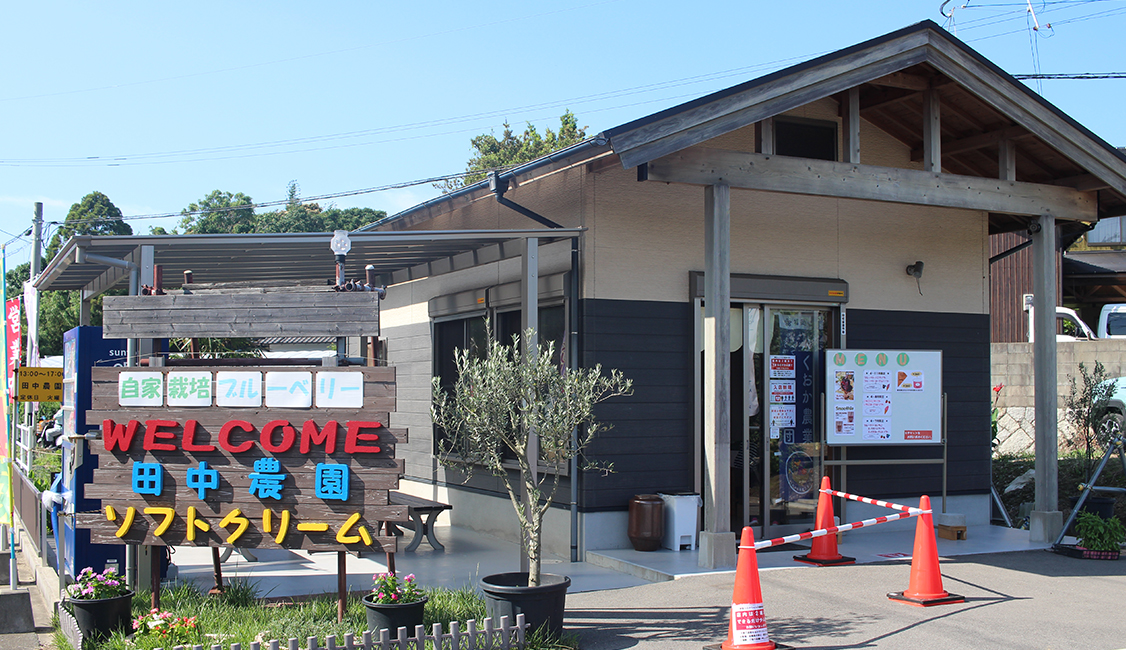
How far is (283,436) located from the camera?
20.3 ft

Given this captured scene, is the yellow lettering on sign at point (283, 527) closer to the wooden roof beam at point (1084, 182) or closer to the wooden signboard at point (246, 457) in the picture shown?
the wooden signboard at point (246, 457)

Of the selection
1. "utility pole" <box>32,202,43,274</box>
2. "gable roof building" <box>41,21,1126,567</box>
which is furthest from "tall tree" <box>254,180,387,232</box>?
"gable roof building" <box>41,21,1126,567</box>

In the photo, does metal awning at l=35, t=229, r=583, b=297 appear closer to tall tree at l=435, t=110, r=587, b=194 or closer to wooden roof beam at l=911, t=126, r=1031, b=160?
wooden roof beam at l=911, t=126, r=1031, b=160

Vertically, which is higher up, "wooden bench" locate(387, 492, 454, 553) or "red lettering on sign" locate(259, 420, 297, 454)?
"red lettering on sign" locate(259, 420, 297, 454)

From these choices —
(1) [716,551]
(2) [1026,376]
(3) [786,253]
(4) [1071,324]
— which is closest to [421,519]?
(1) [716,551]

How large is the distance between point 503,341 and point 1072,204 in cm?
613

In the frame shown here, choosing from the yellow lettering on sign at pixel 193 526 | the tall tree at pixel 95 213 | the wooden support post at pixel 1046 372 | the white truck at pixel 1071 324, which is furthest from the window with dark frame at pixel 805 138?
the tall tree at pixel 95 213

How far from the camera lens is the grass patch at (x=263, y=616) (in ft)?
18.9

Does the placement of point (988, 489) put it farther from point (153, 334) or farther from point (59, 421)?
point (59, 421)

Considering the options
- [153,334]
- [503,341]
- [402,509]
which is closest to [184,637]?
[402,509]

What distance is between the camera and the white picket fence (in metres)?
5.23

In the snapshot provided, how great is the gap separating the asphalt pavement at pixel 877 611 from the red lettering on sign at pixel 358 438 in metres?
1.75

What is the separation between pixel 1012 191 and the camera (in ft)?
32.2

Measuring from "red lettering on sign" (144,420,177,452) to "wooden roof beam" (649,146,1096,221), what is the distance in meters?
4.25
